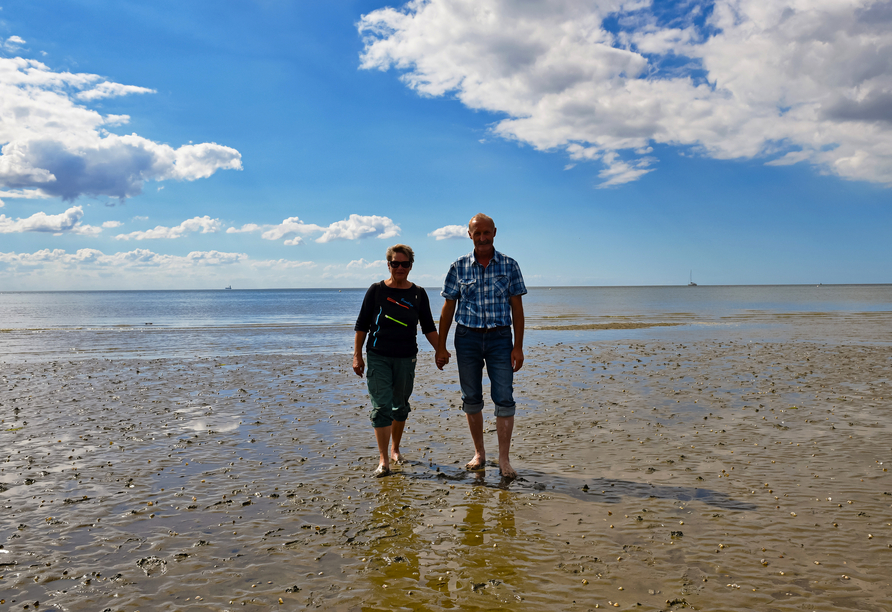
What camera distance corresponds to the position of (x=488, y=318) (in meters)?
6.24

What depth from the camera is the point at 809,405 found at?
1013 centimetres

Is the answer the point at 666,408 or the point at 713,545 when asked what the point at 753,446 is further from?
the point at 713,545

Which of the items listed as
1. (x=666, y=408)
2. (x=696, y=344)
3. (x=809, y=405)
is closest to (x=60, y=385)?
(x=666, y=408)

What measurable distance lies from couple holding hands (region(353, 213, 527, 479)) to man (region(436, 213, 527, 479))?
0.01 metres

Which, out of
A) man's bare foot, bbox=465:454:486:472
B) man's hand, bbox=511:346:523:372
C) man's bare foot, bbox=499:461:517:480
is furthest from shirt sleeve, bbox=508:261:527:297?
man's bare foot, bbox=465:454:486:472

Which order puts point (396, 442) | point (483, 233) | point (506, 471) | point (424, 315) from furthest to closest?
1. point (396, 442)
2. point (424, 315)
3. point (506, 471)
4. point (483, 233)

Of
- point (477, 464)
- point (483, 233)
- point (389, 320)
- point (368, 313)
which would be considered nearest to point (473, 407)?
point (477, 464)

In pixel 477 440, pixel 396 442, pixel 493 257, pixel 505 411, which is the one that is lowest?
pixel 396 442

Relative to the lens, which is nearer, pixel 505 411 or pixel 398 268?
pixel 505 411

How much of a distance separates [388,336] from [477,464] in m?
2.02

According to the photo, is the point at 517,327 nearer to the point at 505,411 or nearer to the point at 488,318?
the point at 488,318

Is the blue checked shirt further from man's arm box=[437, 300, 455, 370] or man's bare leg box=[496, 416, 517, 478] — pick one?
man's bare leg box=[496, 416, 517, 478]

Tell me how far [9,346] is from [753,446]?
32059 mm

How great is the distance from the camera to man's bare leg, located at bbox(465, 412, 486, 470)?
661 cm
